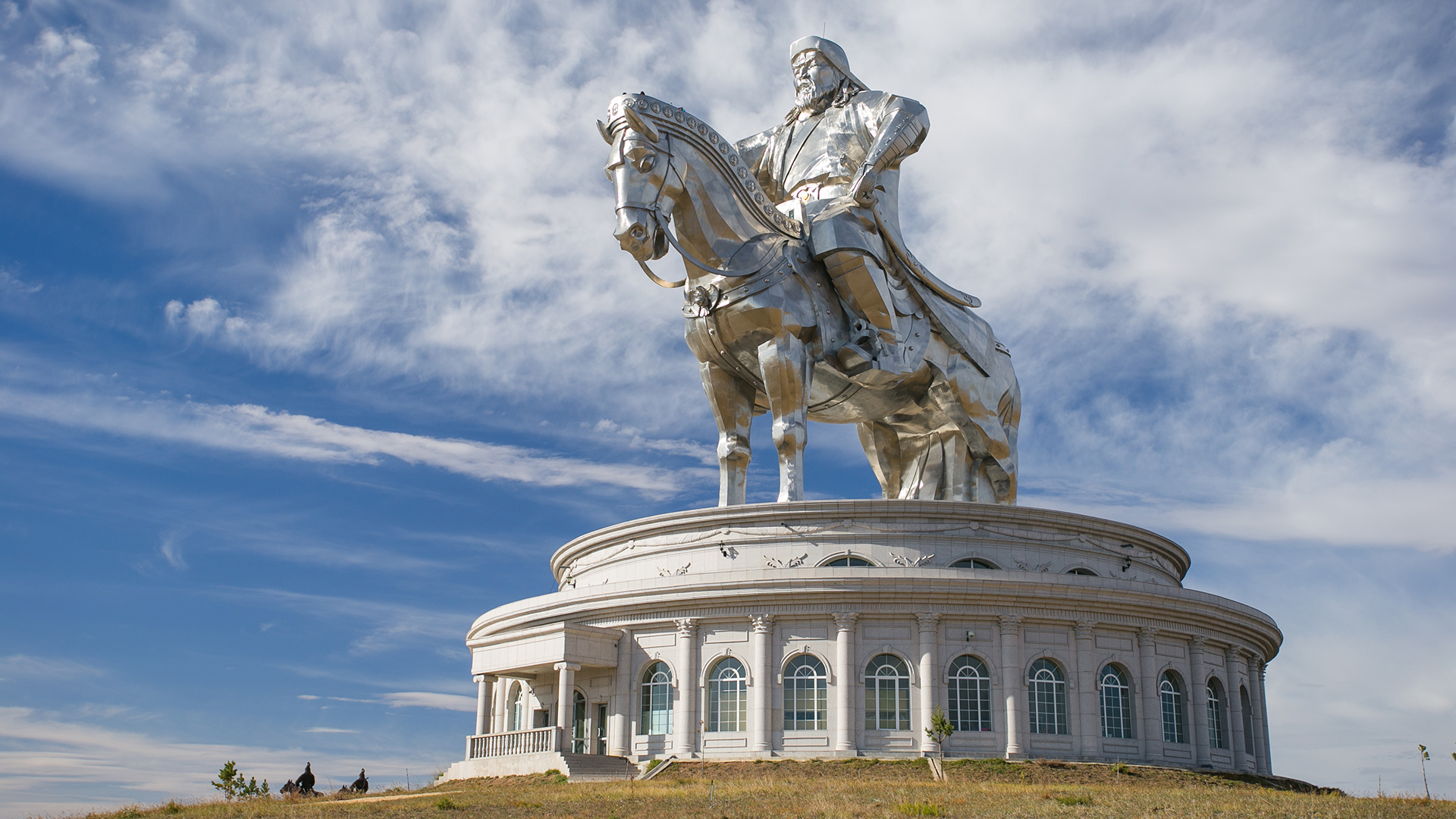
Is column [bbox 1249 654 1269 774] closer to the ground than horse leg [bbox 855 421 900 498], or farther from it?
closer to the ground

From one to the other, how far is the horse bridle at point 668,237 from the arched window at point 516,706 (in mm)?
10327

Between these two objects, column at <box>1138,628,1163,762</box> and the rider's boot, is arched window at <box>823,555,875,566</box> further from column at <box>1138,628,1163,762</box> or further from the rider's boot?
column at <box>1138,628,1163,762</box>

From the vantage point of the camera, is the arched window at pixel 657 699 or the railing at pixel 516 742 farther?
the arched window at pixel 657 699

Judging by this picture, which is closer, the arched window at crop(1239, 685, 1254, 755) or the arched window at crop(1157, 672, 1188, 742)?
the arched window at crop(1157, 672, 1188, 742)

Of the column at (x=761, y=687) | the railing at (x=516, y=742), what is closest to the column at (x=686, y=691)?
the column at (x=761, y=687)

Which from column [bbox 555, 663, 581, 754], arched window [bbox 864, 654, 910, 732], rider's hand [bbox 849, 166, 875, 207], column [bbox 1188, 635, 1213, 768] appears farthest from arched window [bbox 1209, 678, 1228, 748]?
column [bbox 555, 663, 581, 754]

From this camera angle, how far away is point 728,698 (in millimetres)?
25531

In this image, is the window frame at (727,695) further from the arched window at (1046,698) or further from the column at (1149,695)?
the column at (1149,695)

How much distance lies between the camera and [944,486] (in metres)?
30.8

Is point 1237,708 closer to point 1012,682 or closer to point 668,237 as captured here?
point 1012,682

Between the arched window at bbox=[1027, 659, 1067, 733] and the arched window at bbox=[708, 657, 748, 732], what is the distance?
5656mm

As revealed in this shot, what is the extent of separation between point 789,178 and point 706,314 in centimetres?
572

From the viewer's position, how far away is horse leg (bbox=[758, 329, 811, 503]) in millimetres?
25609

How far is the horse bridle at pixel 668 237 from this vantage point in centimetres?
2377
